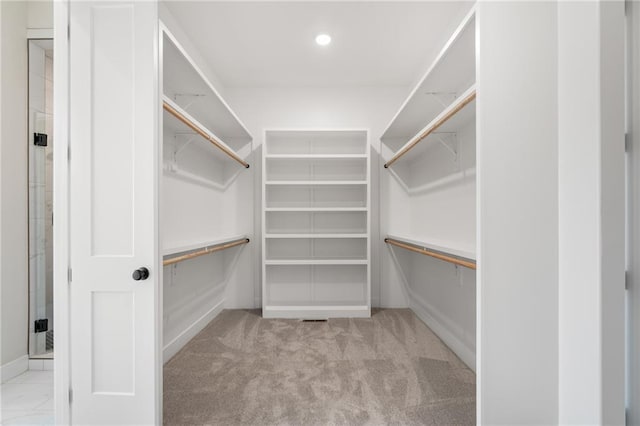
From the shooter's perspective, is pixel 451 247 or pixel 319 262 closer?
pixel 451 247

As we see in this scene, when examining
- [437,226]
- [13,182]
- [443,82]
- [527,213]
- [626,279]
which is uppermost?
[443,82]

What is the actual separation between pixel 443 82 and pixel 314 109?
5.47ft

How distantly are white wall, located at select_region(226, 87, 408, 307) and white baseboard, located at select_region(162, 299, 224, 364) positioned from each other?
0.37 m

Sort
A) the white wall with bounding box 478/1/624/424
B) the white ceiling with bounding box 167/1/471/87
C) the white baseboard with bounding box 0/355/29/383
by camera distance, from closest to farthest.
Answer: the white wall with bounding box 478/1/624/424 → the white baseboard with bounding box 0/355/29/383 → the white ceiling with bounding box 167/1/471/87

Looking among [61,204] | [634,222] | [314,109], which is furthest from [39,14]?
[634,222]

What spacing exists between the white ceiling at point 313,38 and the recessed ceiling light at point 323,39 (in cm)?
4

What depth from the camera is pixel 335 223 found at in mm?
3428

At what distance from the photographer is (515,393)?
124cm

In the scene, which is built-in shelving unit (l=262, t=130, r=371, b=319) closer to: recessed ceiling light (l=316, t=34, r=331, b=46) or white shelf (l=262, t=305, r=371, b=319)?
white shelf (l=262, t=305, r=371, b=319)

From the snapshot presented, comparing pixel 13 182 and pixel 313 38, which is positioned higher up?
pixel 313 38

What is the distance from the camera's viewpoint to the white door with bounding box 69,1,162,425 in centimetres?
140

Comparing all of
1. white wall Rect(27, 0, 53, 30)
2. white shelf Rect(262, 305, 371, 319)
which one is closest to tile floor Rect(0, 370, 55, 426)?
white shelf Rect(262, 305, 371, 319)

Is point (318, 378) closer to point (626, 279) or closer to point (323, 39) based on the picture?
point (626, 279)

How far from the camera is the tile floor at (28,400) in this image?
1.62 m
